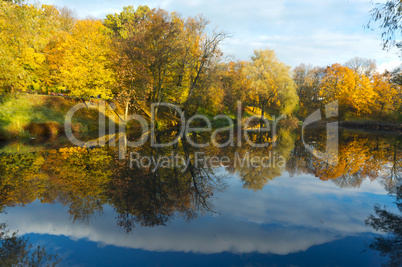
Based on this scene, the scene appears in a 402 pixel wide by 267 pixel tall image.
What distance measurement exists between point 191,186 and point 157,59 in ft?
73.0

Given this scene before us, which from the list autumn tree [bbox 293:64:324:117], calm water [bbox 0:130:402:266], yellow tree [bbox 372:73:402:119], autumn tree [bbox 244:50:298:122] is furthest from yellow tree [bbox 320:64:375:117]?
calm water [bbox 0:130:402:266]

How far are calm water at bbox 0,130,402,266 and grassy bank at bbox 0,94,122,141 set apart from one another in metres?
10.8

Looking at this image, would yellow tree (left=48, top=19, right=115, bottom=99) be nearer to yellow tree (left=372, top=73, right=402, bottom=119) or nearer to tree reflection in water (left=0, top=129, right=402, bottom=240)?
tree reflection in water (left=0, top=129, right=402, bottom=240)

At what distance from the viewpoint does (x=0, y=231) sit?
5.23 meters

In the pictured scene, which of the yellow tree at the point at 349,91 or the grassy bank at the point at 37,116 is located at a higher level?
the yellow tree at the point at 349,91

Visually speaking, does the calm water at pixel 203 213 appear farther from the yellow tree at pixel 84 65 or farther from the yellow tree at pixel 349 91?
the yellow tree at pixel 349 91

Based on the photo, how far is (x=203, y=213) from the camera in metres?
6.28

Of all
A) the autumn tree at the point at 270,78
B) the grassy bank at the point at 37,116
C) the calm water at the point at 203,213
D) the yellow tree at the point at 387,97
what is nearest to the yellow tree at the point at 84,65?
the grassy bank at the point at 37,116

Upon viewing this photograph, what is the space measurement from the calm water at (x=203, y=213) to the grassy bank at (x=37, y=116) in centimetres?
1084

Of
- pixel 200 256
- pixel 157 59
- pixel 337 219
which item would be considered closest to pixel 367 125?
pixel 157 59

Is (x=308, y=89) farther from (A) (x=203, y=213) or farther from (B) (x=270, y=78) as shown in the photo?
(A) (x=203, y=213)

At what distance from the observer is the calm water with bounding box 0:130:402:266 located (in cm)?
448

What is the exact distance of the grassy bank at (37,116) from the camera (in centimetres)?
1970

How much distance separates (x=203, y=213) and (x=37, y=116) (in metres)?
23.5
